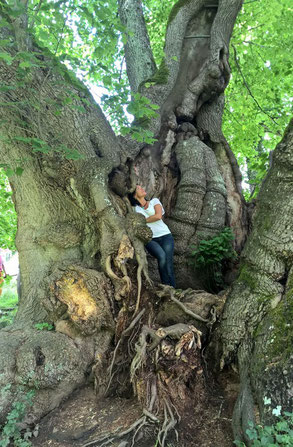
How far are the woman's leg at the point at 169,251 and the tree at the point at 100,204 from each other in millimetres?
343

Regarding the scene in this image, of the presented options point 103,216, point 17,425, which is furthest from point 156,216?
point 17,425

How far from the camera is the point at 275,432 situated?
2488mm

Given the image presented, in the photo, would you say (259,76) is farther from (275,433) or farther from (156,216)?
(275,433)

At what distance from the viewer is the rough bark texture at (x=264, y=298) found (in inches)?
119

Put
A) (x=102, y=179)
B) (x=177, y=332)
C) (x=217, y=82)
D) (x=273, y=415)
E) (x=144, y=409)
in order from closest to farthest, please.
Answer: (x=273, y=415) → (x=144, y=409) → (x=177, y=332) → (x=102, y=179) → (x=217, y=82)

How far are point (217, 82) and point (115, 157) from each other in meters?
2.77

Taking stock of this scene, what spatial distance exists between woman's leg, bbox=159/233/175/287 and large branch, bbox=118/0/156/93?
3648 mm

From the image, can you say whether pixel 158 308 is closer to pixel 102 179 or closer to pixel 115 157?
pixel 102 179

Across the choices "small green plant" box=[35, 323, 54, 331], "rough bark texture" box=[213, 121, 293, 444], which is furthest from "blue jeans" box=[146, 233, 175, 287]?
"small green plant" box=[35, 323, 54, 331]

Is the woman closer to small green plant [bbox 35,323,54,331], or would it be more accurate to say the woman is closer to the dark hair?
the dark hair

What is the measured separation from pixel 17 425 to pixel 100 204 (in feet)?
8.16

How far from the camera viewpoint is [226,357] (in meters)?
3.54

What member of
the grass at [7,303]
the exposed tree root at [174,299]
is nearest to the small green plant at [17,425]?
the exposed tree root at [174,299]

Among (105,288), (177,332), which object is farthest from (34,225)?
(177,332)
